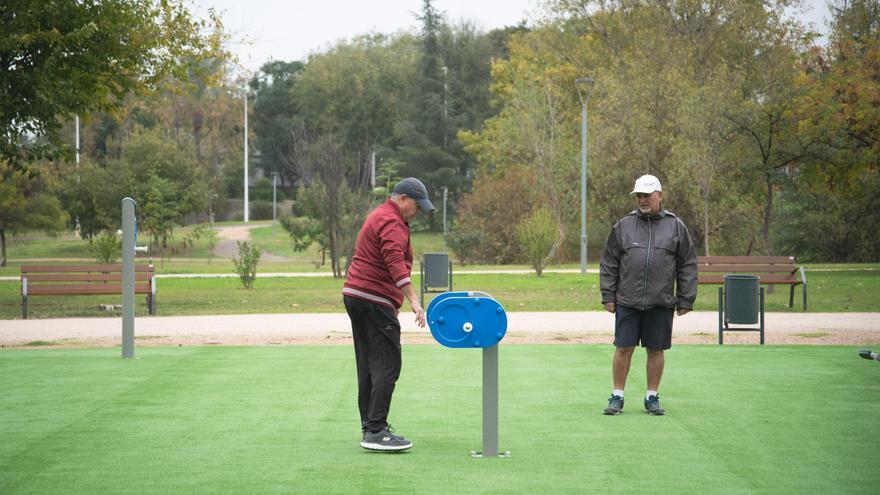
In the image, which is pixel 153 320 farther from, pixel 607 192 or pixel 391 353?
pixel 607 192

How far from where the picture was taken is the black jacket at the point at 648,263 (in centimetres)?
820

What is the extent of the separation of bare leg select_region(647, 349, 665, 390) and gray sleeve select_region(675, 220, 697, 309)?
1.38ft

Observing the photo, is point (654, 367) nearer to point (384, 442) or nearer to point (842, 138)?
point (384, 442)

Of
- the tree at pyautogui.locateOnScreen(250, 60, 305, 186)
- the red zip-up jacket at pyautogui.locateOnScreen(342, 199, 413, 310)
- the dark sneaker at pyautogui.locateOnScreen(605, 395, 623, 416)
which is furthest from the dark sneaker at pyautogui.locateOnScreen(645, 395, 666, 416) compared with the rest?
the tree at pyautogui.locateOnScreen(250, 60, 305, 186)

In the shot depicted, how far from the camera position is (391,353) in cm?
708

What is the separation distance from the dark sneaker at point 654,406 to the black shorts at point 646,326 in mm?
400

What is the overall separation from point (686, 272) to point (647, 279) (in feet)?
1.21

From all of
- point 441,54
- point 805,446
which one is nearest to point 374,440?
point 805,446

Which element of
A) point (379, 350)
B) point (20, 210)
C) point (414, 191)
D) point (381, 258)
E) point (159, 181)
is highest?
point (159, 181)

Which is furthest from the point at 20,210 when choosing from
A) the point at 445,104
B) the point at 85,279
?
the point at 445,104

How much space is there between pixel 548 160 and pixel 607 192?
3.76 metres

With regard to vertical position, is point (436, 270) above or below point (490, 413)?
above

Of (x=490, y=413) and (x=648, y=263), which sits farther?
(x=648, y=263)

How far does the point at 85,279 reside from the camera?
19578 mm
